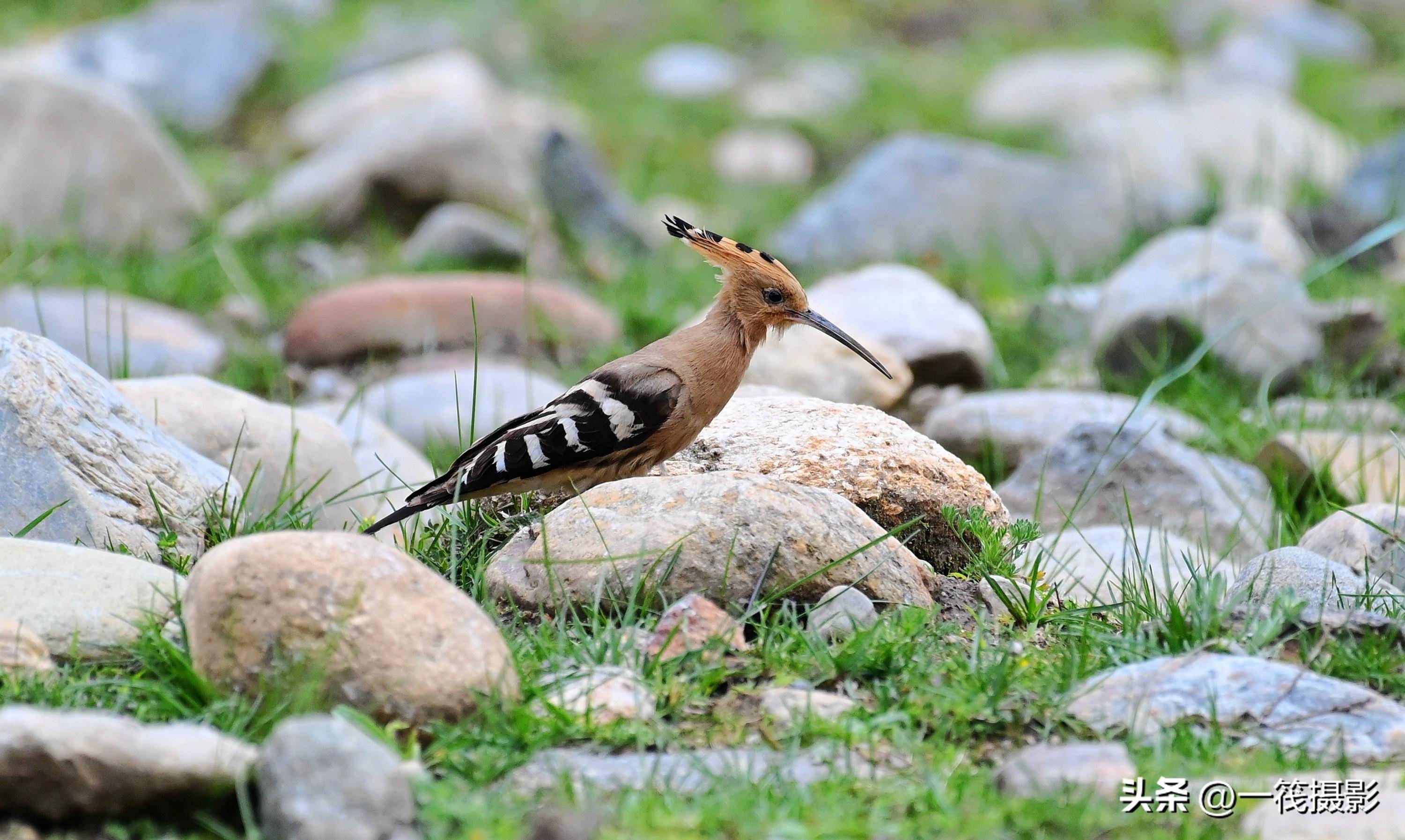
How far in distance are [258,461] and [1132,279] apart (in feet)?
11.6

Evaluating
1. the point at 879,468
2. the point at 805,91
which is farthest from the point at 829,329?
the point at 805,91

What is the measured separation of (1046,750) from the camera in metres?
2.48

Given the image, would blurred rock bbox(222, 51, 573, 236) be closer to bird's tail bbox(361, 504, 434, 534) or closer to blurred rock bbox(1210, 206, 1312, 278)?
blurred rock bbox(1210, 206, 1312, 278)

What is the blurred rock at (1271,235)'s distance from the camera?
652 centimetres

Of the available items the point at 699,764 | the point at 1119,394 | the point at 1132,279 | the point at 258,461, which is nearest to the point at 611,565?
the point at 699,764

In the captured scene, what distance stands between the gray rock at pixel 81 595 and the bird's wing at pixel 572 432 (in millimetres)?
650

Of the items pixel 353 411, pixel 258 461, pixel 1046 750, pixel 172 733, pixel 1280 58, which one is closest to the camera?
pixel 172 733

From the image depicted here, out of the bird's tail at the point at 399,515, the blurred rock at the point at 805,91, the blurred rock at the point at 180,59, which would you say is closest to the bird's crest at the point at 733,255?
the bird's tail at the point at 399,515

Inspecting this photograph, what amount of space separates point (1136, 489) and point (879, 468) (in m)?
1.43

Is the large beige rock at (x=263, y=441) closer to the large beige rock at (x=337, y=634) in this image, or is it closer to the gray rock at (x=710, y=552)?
the gray rock at (x=710, y=552)

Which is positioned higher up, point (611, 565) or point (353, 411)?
point (611, 565)

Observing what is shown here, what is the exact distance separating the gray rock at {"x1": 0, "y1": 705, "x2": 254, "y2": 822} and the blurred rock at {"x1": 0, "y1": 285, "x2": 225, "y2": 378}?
3.08 metres

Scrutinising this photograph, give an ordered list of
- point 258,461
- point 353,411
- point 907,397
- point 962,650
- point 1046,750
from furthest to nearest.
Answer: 1. point 907,397
2. point 353,411
3. point 258,461
4. point 962,650
5. point 1046,750

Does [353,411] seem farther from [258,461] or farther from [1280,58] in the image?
[1280,58]
